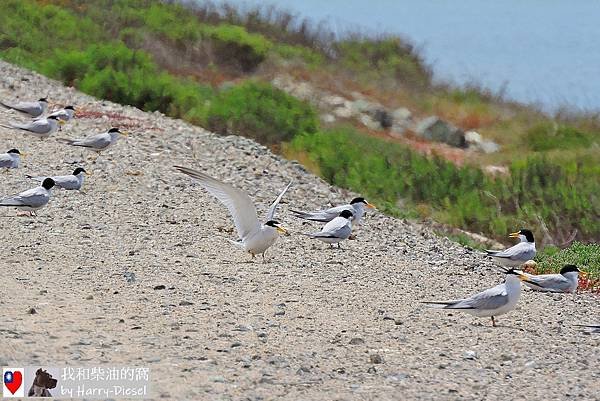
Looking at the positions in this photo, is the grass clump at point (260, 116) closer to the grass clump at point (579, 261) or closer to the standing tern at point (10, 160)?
the standing tern at point (10, 160)

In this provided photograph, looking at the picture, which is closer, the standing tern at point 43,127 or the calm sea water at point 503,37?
the standing tern at point 43,127

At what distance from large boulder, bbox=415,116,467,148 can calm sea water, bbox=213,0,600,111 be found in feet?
9.52

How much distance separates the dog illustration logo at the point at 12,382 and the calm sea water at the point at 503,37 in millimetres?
25757

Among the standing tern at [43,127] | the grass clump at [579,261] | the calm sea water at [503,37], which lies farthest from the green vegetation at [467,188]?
the calm sea water at [503,37]

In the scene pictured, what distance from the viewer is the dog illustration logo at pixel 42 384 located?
18.2 ft

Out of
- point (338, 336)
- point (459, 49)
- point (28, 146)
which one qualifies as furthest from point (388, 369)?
point (459, 49)

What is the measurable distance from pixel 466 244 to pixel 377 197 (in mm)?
3391

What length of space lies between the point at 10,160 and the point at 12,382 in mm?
7251

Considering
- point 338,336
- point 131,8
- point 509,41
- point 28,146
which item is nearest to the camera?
point 338,336

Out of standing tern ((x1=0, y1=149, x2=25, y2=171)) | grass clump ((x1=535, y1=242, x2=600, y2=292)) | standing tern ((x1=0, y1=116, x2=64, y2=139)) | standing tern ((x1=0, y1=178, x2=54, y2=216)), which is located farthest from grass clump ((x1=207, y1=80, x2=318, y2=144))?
standing tern ((x1=0, y1=178, x2=54, y2=216))

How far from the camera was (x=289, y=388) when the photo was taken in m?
6.19

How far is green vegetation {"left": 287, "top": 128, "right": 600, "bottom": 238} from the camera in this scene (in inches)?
631

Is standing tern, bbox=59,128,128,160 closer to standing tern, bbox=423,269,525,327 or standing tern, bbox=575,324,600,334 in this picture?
standing tern, bbox=423,269,525,327

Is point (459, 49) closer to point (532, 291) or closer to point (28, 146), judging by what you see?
point (28, 146)
